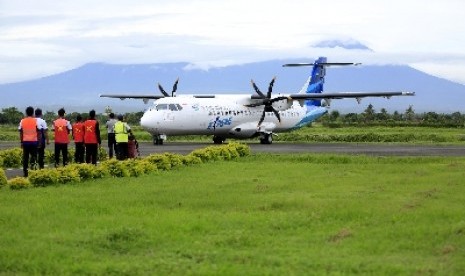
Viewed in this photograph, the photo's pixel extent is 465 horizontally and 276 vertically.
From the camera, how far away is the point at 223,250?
1104 cm

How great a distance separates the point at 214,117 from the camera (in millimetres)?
45375

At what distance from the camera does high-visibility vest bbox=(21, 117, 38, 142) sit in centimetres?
2183

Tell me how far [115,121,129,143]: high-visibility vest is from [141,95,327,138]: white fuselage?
16248 mm

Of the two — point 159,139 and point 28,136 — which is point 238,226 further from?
point 159,139

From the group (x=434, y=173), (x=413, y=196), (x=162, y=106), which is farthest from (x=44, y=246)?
(x=162, y=106)

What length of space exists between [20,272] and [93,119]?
15.2m

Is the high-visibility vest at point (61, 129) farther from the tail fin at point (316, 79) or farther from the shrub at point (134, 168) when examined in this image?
the tail fin at point (316, 79)

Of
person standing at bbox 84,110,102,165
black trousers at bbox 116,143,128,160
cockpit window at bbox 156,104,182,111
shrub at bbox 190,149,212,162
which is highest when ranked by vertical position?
cockpit window at bbox 156,104,182,111

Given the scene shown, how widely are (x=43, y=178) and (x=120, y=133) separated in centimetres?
712

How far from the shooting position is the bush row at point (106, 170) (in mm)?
A: 18922

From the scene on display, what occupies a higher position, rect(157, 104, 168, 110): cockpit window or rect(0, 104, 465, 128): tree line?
rect(157, 104, 168, 110): cockpit window

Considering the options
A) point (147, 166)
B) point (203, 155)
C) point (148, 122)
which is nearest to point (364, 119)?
point (148, 122)

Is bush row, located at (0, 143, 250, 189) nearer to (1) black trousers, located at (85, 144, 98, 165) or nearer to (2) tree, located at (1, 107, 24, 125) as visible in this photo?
(1) black trousers, located at (85, 144, 98, 165)

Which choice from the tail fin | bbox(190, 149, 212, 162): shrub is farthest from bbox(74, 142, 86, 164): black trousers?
the tail fin
